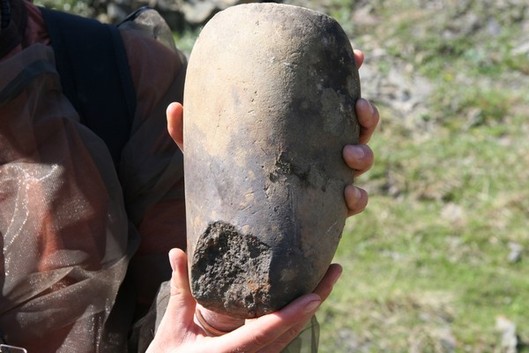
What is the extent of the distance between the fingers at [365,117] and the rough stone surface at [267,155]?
18 millimetres

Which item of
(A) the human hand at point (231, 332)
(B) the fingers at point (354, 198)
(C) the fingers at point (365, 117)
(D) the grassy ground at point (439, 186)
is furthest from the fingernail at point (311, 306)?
(D) the grassy ground at point (439, 186)

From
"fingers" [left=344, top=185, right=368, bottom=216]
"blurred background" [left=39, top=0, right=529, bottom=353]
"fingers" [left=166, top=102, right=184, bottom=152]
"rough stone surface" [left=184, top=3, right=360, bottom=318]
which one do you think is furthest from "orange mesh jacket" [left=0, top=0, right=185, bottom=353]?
"blurred background" [left=39, top=0, right=529, bottom=353]

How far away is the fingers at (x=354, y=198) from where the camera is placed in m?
1.68

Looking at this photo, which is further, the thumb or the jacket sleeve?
the jacket sleeve

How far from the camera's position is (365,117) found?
1.70 m

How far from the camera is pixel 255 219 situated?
1.61 meters

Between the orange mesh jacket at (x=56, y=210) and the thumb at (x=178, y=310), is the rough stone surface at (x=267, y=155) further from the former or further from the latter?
the orange mesh jacket at (x=56, y=210)

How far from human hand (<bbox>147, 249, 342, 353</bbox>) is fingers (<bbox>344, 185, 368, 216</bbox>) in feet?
0.36

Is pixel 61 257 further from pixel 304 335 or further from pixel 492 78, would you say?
pixel 492 78

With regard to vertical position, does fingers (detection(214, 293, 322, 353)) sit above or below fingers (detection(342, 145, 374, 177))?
below

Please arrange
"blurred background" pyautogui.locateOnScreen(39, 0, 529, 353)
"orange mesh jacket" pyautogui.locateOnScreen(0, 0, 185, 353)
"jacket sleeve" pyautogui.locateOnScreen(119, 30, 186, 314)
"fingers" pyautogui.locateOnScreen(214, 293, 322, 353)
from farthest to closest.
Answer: "blurred background" pyautogui.locateOnScreen(39, 0, 529, 353) < "jacket sleeve" pyautogui.locateOnScreen(119, 30, 186, 314) < "orange mesh jacket" pyautogui.locateOnScreen(0, 0, 185, 353) < "fingers" pyautogui.locateOnScreen(214, 293, 322, 353)

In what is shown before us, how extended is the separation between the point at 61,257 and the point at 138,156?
0.25m

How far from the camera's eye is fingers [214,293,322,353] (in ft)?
5.22

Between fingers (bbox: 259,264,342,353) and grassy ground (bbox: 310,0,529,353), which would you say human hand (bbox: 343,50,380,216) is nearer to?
fingers (bbox: 259,264,342,353)
